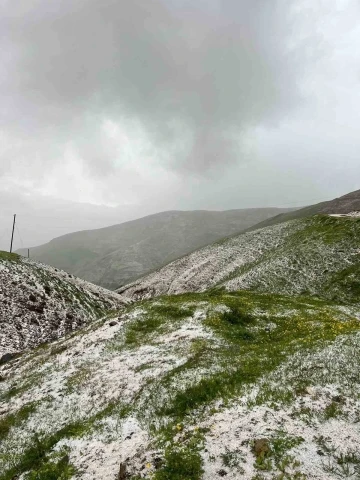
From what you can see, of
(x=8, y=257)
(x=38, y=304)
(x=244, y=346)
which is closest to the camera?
(x=244, y=346)

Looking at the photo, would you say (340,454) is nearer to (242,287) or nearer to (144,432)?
(144,432)

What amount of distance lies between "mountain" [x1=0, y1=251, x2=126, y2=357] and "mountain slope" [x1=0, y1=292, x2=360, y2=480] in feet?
37.0

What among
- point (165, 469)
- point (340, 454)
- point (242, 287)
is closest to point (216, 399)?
point (165, 469)

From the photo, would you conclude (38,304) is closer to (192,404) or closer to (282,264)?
(192,404)

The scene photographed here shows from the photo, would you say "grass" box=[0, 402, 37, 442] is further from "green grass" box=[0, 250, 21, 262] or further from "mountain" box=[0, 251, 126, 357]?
"green grass" box=[0, 250, 21, 262]

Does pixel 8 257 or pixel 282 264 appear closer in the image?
pixel 8 257

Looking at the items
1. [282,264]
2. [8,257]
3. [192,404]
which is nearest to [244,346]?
[192,404]

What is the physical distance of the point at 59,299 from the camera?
4853 cm

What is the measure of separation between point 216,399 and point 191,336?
891 centimetres

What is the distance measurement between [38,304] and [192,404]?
34291mm

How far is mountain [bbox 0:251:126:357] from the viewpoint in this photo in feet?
127

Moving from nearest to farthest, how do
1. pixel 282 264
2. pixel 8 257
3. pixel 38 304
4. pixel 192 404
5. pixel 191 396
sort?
pixel 192 404 → pixel 191 396 → pixel 38 304 → pixel 8 257 → pixel 282 264

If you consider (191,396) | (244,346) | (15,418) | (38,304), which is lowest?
(15,418)

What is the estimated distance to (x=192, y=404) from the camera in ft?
54.1
